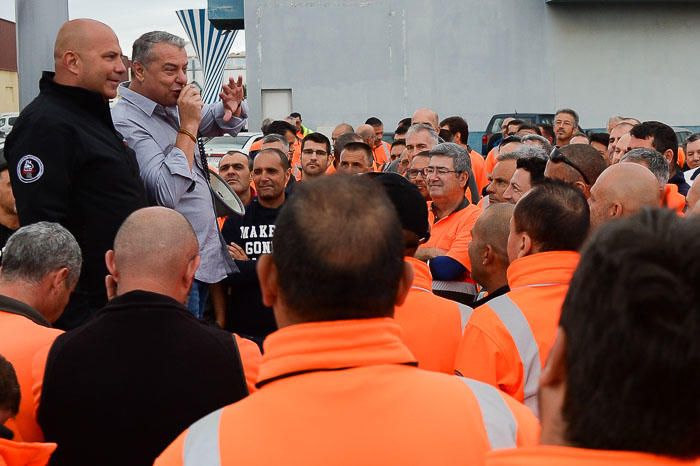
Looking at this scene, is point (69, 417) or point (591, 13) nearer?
point (69, 417)

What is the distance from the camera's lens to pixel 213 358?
3.15 metres

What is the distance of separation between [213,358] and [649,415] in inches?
77.9

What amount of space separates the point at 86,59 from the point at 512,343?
8.16 ft

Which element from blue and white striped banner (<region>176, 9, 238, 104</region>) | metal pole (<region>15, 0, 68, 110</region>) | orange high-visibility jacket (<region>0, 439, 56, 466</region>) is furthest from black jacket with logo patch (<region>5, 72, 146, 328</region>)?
blue and white striped banner (<region>176, 9, 238, 104</region>)

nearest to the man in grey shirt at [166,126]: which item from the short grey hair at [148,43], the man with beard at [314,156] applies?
the short grey hair at [148,43]

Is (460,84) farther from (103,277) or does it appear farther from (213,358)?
(213,358)

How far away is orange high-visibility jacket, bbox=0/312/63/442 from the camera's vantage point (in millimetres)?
3338

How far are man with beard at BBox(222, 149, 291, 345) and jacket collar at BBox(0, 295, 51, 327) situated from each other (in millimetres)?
2492

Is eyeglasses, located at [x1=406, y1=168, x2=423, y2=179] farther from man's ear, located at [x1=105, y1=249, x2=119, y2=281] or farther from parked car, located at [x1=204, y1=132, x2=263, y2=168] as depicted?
parked car, located at [x1=204, y1=132, x2=263, y2=168]

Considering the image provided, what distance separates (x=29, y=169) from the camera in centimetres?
463

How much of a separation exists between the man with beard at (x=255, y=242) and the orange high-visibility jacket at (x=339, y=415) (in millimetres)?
4287

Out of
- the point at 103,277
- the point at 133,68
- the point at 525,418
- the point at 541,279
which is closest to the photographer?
the point at 525,418

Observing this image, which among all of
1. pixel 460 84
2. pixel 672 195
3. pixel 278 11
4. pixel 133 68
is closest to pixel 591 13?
pixel 460 84

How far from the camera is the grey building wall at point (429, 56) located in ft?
84.1
